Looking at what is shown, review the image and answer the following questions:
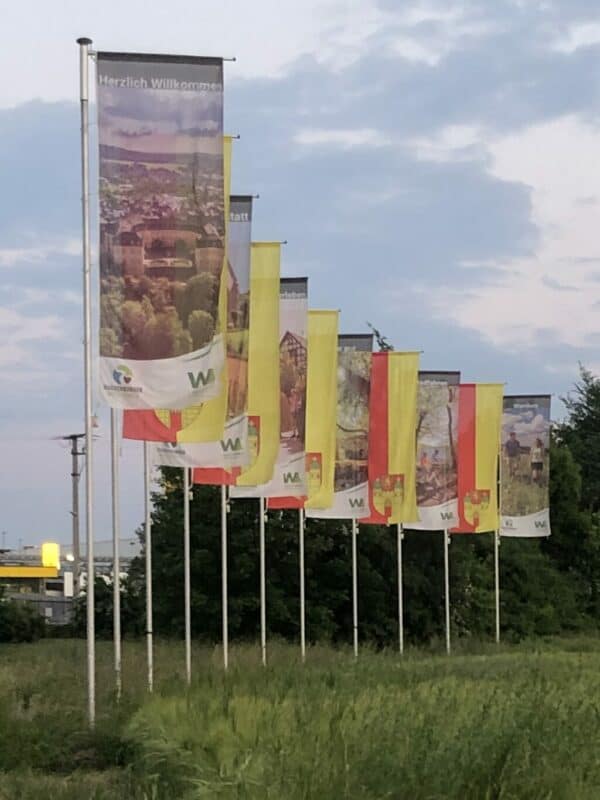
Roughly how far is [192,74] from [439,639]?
28.6 metres

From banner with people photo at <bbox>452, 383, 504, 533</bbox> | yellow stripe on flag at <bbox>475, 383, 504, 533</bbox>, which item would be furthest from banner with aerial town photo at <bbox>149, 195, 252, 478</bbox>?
yellow stripe on flag at <bbox>475, 383, 504, 533</bbox>

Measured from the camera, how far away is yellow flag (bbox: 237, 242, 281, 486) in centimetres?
2352

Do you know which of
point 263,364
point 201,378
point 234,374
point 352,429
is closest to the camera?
point 201,378

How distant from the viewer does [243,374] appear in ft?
69.6

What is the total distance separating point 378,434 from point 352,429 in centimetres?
82

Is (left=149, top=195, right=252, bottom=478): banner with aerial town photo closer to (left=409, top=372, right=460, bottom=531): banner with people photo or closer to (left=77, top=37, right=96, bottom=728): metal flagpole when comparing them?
(left=77, top=37, right=96, bottom=728): metal flagpole

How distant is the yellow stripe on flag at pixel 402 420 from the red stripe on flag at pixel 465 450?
105 inches

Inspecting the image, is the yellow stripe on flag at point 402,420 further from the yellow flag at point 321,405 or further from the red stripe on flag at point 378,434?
the yellow flag at point 321,405

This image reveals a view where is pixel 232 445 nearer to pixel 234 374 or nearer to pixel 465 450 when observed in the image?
pixel 234 374

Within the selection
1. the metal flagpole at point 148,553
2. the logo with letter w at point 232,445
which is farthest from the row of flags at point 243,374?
the metal flagpole at point 148,553

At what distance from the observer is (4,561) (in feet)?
347

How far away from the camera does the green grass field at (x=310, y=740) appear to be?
948 cm

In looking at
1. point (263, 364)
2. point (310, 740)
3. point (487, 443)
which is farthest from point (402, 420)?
point (310, 740)

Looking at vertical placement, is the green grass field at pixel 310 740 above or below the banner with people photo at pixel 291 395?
below
